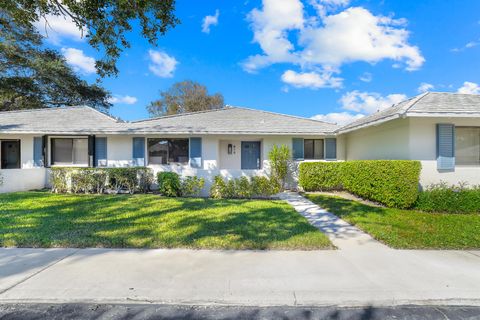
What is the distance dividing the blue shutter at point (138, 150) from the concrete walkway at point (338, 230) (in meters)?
7.82

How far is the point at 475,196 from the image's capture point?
287 inches

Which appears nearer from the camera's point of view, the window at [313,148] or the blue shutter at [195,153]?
the blue shutter at [195,153]

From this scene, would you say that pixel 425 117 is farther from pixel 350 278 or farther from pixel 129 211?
pixel 129 211

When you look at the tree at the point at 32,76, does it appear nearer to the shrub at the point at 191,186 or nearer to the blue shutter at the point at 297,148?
the shrub at the point at 191,186

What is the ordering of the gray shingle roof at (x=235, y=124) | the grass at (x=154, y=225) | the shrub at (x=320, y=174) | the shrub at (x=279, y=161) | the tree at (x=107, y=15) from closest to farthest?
the grass at (x=154, y=225)
the tree at (x=107, y=15)
the shrub at (x=279, y=161)
the shrub at (x=320, y=174)
the gray shingle roof at (x=235, y=124)

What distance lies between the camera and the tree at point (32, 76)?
19.0 m

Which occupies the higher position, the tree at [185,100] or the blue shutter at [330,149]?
the tree at [185,100]

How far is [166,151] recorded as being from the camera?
12031mm

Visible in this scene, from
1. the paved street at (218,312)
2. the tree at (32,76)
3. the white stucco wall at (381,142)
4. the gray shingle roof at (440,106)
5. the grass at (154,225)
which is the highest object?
the tree at (32,76)

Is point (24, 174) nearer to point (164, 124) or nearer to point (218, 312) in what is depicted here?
point (164, 124)

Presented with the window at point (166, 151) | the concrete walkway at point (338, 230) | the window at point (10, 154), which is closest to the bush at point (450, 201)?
the concrete walkway at point (338, 230)

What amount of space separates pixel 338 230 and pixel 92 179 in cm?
980

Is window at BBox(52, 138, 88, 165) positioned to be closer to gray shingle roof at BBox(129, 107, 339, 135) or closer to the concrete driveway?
gray shingle roof at BBox(129, 107, 339, 135)

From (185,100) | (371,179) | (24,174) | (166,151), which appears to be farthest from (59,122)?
(185,100)
